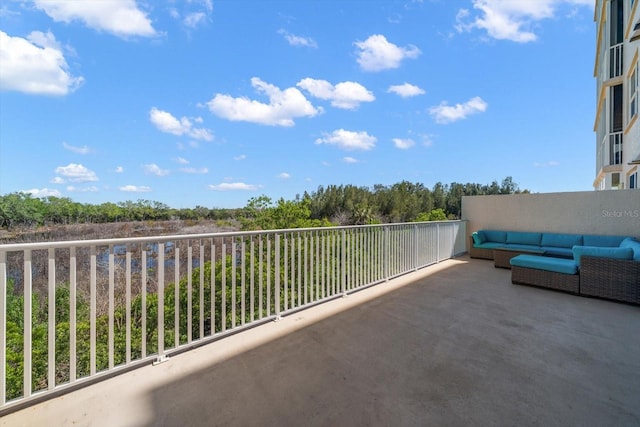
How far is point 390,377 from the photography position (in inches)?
77.2

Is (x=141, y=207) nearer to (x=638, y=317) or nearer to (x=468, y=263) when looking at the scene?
(x=468, y=263)

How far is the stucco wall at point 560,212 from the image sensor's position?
228 inches

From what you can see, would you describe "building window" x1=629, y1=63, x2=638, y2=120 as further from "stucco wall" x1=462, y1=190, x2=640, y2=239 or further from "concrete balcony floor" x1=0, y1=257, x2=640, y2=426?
"concrete balcony floor" x1=0, y1=257, x2=640, y2=426

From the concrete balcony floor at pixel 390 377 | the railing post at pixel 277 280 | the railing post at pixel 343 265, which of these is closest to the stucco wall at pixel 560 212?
the concrete balcony floor at pixel 390 377

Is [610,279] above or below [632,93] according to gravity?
below

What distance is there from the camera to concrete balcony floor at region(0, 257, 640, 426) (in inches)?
62.7

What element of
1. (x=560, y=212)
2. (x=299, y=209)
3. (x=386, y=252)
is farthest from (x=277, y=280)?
(x=299, y=209)

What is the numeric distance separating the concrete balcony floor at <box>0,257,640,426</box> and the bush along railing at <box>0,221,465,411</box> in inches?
9.3

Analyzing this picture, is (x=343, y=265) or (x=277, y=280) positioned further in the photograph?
(x=343, y=265)

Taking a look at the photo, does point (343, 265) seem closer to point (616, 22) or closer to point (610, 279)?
point (610, 279)

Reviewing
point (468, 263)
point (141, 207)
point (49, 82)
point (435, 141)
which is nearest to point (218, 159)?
point (141, 207)

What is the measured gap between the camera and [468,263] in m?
6.32

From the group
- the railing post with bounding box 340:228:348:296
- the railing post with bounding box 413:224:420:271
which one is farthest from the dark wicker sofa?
the railing post with bounding box 340:228:348:296

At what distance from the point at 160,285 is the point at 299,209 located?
9.80 m
